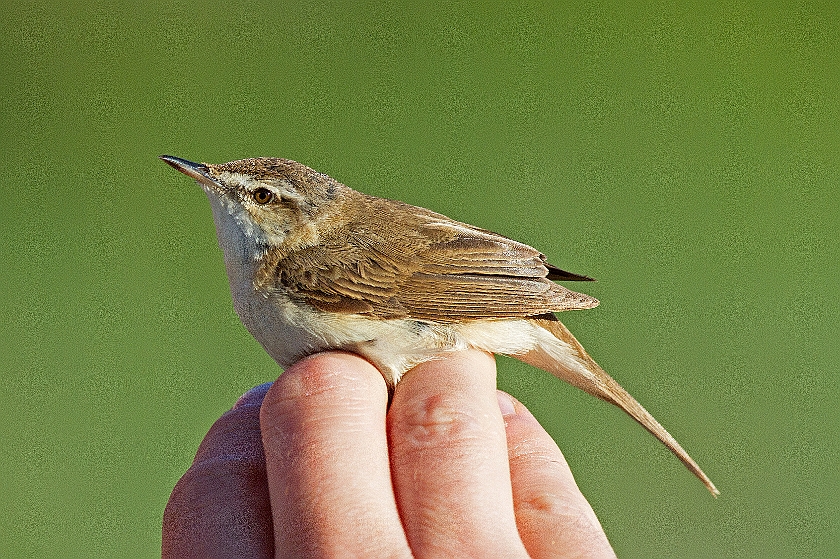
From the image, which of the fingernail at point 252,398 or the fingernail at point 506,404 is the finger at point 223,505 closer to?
the fingernail at point 252,398

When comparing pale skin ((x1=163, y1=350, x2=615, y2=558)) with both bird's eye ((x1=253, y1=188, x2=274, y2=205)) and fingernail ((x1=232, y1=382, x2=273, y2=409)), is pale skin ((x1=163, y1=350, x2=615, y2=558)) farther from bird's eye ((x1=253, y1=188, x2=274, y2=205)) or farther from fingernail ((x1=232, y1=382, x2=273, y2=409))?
bird's eye ((x1=253, y1=188, x2=274, y2=205))

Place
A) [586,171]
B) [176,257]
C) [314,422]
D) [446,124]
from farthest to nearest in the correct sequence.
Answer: [446,124] < [586,171] < [176,257] < [314,422]

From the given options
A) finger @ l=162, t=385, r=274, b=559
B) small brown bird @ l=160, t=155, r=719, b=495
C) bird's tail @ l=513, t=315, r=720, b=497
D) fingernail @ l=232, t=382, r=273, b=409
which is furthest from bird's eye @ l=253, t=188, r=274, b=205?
bird's tail @ l=513, t=315, r=720, b=497

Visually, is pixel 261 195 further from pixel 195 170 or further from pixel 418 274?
pixel 418 274

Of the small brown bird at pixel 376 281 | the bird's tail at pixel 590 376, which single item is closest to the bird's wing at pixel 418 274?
the small brown bird at pixel 376 281

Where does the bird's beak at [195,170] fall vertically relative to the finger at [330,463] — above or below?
above

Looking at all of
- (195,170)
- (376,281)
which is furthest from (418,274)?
(195,170)

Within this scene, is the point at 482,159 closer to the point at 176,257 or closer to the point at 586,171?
the point at 586,171

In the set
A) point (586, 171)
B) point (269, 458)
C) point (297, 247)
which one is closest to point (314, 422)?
point (269, 458)
